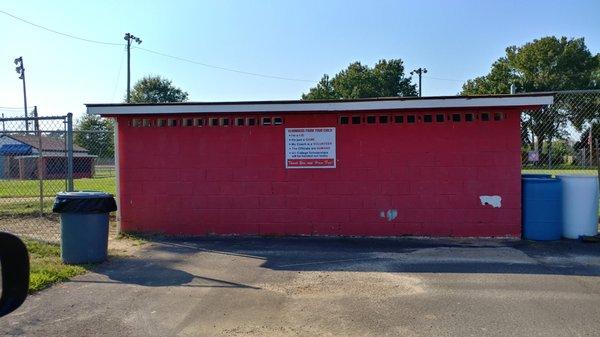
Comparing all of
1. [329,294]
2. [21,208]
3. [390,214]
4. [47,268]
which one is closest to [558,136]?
[390,214]

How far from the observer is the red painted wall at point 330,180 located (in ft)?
31.5

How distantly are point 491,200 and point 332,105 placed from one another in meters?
3.37

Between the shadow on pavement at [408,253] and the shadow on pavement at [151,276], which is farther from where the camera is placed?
the shadow on pavement at [408,253]

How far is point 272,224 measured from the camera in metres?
10.1

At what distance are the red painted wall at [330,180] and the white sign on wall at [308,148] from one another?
123mm

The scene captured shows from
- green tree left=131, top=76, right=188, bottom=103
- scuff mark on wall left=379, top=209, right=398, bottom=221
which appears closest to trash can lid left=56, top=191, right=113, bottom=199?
scuff mark on wall left=379, top=209, right=398, bottom=221

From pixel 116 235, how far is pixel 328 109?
482cm

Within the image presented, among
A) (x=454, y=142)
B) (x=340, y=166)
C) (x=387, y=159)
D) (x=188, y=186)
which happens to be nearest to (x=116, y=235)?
(x=188, y=186)

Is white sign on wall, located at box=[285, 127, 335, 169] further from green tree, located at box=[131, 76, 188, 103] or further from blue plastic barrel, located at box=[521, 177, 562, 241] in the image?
green tree, located at box=[131, 76, 188, 103]

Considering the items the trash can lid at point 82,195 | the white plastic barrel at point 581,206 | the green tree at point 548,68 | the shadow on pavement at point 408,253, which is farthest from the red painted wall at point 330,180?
the green tree at point 548,68

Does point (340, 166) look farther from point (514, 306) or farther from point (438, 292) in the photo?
point (514, 306)

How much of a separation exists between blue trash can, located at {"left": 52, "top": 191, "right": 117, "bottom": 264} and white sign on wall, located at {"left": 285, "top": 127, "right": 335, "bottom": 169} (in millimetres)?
3529

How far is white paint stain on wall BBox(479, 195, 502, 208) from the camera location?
31.4ft

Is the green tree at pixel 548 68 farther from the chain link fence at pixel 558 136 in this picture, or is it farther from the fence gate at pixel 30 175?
the fence gate at pixel 30 175
